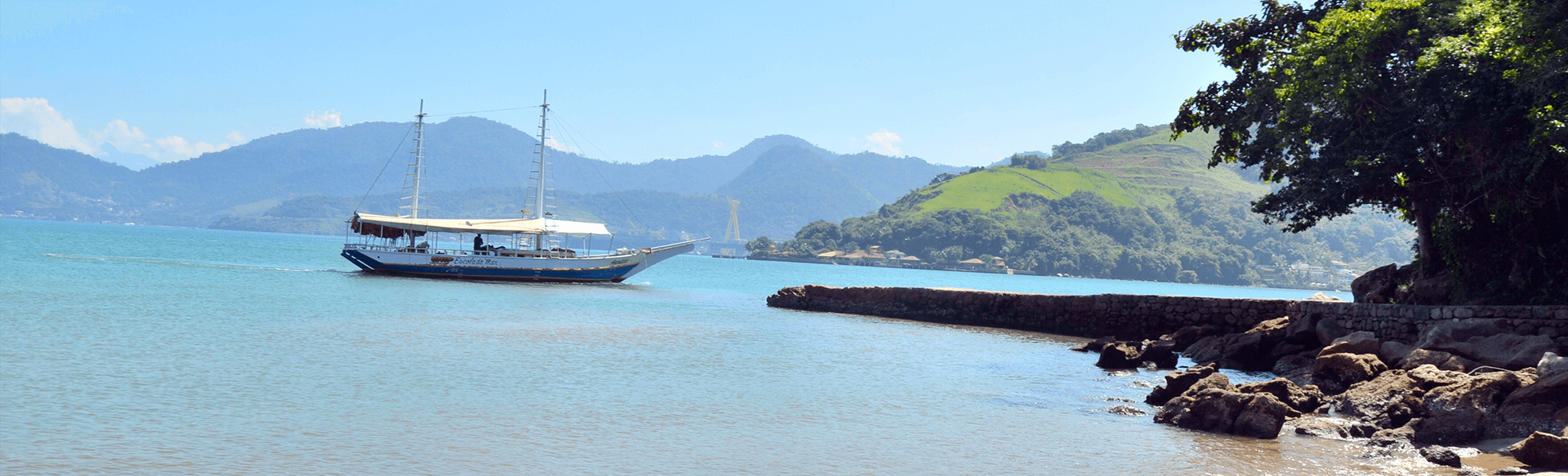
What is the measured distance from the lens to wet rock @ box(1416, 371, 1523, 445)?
11125mm

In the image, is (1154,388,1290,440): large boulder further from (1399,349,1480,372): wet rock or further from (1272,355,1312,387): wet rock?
(1272,355,1312,387): wet rock

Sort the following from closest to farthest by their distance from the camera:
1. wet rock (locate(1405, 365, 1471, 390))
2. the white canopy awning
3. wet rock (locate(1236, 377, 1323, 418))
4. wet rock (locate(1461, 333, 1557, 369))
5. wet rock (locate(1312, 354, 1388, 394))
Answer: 1. wet rock (locate(1405, 365, 1471, 390))
2. wet rock (locate(1236, 377, 1323, 418))
3. wet rock (locate(1461, 333, 1557, 369))
4. wet rock (locate(1312, 354, 1388, 394))
5. the white canopy awning

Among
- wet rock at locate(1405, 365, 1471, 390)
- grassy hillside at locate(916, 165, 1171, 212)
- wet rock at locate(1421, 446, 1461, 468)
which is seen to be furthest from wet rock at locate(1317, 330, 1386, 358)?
grassy hillside at locate(916, 165, 1171, 212)

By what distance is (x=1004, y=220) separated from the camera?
168250 millimetres

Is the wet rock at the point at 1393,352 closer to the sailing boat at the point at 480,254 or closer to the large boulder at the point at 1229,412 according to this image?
the large boulder at the point at 1229,412

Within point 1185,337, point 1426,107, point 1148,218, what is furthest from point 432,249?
point 1148,218

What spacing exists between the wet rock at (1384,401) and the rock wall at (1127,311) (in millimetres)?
3285

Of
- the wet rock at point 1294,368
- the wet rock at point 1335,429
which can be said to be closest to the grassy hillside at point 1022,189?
the wet rock at point 1294,368

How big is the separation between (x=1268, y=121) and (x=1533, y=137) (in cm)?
798

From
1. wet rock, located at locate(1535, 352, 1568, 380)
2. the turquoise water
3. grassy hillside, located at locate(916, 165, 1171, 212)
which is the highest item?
grassy hillside, located at locate(916, 165, 1171, 212)

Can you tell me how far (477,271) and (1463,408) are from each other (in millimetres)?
47309

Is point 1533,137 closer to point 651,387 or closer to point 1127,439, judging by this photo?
point 1127,439

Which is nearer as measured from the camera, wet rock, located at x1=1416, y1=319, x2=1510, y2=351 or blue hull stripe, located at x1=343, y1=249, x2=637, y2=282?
wet rock, located at x1=1416, y1=319, x2=1510, y2=351

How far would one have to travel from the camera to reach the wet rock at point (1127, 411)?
45.0 ft
